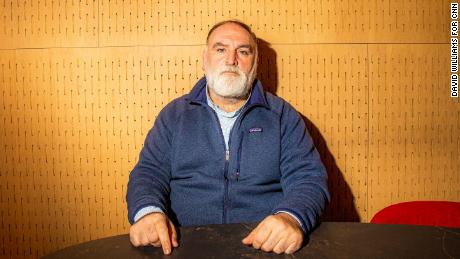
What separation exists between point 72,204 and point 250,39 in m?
1.59

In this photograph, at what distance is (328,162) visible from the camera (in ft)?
7.77

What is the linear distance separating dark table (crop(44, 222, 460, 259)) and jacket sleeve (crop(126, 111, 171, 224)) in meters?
0.46

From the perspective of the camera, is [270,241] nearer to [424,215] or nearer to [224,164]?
[224,164]

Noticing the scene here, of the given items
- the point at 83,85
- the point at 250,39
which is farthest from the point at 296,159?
the point at 83,85

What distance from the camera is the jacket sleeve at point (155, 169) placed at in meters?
1.57

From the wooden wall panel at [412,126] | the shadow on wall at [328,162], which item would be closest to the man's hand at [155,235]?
the shadow on wall at [328,162]

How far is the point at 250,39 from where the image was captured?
194 cm

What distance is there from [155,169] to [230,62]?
686 millimetres

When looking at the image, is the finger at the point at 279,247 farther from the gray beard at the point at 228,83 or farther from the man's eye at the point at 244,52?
the man's eye at the point at 244,52

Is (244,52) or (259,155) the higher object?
(244,52)

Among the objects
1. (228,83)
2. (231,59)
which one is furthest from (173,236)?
(231,59)

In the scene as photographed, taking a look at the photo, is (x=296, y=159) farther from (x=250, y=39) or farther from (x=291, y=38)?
(x=291, y=38)

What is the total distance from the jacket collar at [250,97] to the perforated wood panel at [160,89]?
1.22ft

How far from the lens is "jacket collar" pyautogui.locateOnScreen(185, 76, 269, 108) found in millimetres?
1851
